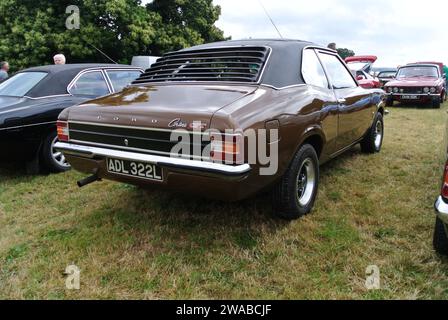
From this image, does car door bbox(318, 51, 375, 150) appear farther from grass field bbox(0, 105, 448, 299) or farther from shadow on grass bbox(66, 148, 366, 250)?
shadow on grass bbox(66, 148, 366, 250)

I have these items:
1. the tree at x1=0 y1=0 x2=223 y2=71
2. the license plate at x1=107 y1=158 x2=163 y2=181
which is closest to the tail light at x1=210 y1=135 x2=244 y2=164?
the license plate at x1=107 y1=158 x2=163 y2=181

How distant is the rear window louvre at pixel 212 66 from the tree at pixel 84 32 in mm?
12419

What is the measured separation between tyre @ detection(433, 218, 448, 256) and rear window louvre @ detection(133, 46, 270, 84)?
1694mm

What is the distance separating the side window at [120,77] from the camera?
557 centimetres

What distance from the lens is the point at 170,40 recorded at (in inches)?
644

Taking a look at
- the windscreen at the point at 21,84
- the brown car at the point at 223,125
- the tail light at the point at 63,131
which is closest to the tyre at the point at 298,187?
the brown car at the point at 223,125

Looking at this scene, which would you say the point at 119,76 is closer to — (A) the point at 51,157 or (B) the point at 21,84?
(B) the point at 21,84

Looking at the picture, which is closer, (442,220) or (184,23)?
(442,220)

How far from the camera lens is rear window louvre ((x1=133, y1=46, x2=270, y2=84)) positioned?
3.16 meters

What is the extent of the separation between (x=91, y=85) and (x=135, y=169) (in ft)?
9.75

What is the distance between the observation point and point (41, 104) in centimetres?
450

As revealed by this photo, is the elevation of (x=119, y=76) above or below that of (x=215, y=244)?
above

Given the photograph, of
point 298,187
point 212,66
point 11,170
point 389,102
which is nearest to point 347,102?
point 298,187

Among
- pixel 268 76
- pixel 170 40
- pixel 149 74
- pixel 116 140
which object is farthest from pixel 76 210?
pixel 170 40
